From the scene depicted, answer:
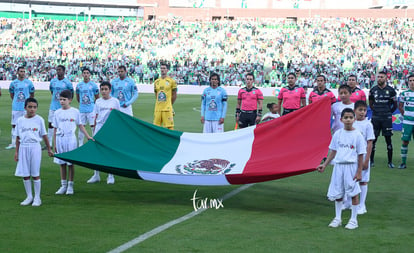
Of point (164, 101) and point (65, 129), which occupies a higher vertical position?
point (164, 101)

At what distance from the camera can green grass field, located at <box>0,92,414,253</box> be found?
652 cm

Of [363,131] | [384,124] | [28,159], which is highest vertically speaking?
[363,131]

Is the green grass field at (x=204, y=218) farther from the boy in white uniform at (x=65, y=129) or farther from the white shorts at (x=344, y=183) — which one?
the boy in white uniform at (x=65, y=129)

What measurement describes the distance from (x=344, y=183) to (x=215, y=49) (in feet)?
153

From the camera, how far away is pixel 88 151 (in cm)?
900

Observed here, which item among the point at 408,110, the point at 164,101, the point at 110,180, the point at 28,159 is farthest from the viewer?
the point at 164,101

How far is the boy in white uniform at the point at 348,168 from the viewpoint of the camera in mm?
7320

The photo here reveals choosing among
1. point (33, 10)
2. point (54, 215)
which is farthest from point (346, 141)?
point (33, 10)

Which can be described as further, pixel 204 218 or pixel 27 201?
pixel 27 201

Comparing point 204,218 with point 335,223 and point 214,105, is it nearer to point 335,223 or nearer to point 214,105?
point 335,223

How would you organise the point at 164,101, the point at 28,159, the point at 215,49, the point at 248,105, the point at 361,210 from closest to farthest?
the point at 361,210 → the point at 28,159 → the point at 164,101 → the point at 248,105 → the point at 215,49

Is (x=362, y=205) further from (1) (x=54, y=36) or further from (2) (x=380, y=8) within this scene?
(2) (x=380, y=8)

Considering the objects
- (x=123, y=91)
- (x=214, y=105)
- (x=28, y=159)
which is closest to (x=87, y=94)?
(x=123, y=91)

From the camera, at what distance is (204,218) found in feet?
25.7
